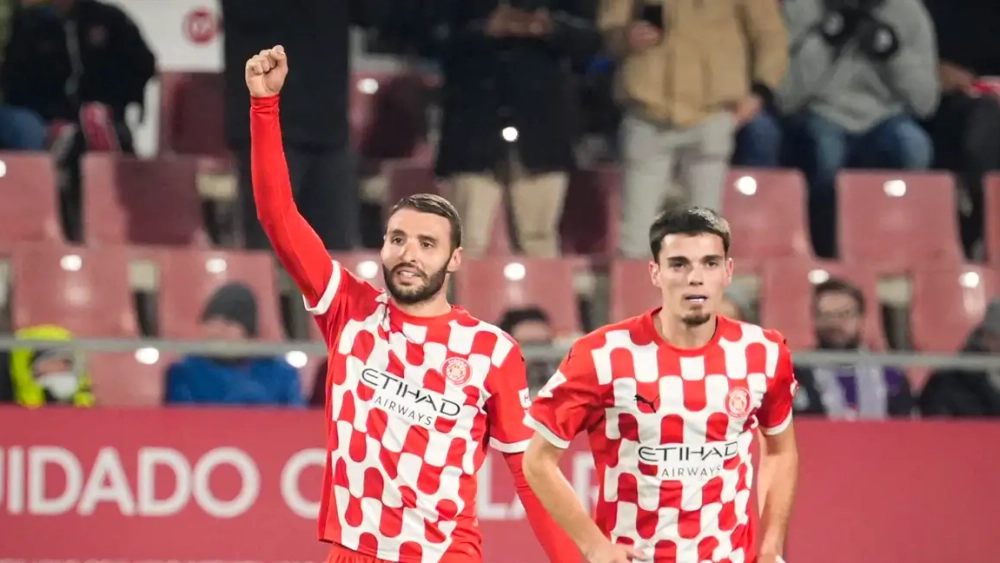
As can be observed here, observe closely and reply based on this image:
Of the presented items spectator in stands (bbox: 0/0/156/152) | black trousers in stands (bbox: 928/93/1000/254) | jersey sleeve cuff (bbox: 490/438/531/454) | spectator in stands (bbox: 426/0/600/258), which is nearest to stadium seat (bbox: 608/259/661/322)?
spectator in stands (bbox: 426/0/600/258)

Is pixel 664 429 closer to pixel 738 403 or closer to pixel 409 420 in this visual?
pixel 738 403

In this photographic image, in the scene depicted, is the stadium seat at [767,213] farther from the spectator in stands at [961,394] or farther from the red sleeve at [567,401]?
the red sleeve at [567,401]

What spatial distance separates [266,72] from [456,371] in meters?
0.93

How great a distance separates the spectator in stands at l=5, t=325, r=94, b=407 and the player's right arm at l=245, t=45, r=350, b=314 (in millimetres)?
2536

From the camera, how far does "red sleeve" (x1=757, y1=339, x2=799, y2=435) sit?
176 inches

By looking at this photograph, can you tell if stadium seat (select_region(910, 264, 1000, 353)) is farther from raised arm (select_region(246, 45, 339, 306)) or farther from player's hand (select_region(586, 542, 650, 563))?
raised arm (select_region(246, 45, 339, 306))

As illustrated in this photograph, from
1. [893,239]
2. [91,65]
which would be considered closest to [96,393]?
[91,65]

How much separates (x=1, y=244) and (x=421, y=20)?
7.37 feet

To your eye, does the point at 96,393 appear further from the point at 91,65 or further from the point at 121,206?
the point at 91,65

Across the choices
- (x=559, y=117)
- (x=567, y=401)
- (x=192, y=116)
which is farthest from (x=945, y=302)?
(x=567, y=401)

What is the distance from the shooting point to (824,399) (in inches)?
273

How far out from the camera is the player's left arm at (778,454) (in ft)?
14.5

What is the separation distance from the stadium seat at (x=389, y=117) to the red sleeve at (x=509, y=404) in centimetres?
455

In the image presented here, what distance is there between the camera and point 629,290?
7832mm
